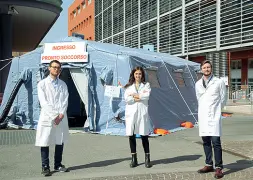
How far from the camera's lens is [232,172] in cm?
623

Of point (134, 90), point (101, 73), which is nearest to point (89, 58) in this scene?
point (101, 73)

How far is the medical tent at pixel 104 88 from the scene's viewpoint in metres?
11.3

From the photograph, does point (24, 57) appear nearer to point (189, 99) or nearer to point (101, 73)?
point (101, 73)

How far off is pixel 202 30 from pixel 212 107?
27247mm

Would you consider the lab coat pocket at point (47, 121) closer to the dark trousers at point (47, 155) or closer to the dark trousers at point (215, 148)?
the dark trousers at point (47, 155)

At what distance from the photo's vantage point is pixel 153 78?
12.2m

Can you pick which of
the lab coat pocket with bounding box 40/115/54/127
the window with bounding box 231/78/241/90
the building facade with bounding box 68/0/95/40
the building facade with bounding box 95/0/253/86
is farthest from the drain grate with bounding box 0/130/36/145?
the building facade with bounding box 68/0/95/40

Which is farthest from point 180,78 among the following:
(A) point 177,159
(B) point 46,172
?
(B) point 46,172

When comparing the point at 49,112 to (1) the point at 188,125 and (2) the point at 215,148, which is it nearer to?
(2) the point at 215,148

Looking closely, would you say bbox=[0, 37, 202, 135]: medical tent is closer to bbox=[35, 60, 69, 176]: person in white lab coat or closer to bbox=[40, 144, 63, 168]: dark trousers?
bbox=[40, 144, 63, 168]: dark trousers

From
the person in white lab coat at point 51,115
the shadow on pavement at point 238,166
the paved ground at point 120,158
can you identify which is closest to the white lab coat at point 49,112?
the person in white lab coat at point 51,115

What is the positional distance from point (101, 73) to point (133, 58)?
1118 millimetres

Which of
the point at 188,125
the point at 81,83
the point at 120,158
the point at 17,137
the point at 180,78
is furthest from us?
the point at 180,78

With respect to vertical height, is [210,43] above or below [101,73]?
above
